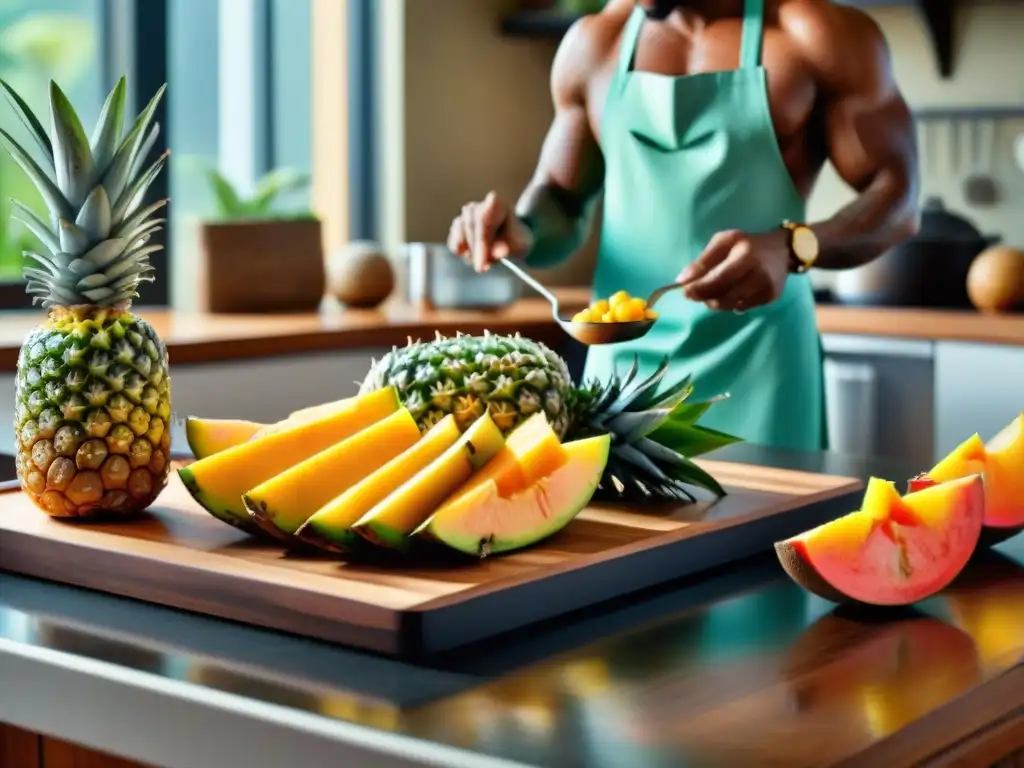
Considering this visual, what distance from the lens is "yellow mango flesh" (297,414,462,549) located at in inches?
40.4

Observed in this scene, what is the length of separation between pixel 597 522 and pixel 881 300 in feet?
8.34

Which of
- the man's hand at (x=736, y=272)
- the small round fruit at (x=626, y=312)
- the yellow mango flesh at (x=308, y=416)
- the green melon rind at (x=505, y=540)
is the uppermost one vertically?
the man's hand at (x=736, y=272)

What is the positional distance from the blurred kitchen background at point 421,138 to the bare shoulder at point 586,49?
0.87m

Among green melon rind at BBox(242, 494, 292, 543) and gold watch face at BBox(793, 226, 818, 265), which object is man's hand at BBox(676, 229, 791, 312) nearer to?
gold watch face at BBox(793, 226, 818, 265)

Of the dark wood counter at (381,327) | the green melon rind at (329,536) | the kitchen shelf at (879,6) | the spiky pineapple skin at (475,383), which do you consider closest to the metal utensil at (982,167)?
the kitchen shelf at (879,6)

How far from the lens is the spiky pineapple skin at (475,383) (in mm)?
1297

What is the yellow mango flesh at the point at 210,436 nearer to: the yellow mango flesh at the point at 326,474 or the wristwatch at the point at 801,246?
the yellow mango flesh at the point at 326,474

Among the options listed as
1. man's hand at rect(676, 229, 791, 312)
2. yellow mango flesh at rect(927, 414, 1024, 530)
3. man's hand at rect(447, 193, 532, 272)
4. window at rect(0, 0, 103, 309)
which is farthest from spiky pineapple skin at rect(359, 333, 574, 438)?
window at rect(0, 0, 103, 309)

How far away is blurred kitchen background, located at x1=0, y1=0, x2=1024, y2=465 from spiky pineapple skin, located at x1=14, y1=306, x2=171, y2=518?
7.15ft

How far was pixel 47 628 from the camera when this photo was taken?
1020 millimetres

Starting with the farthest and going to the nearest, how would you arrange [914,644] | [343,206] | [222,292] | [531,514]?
[343,206] < [222,292] < [531,514] < [914,644]

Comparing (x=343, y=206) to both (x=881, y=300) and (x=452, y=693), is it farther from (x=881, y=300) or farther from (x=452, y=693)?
(x=452, y=693)

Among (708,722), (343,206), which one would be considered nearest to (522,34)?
(343,206)

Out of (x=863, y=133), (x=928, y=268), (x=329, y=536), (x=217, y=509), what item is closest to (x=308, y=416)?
(x=217, y=509)
